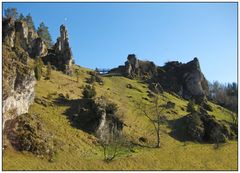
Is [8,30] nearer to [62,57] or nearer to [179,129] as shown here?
[62,57]

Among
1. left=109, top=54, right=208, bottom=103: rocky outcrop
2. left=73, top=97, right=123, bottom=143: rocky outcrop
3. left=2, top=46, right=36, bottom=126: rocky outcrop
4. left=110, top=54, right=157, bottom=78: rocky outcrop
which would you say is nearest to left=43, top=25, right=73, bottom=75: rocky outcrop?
left=109, top=54, right=208, bottom=103: rocky outcrop

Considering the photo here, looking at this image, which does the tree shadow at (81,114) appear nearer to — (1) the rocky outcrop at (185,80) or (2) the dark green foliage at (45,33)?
(1) the rocky outcrop at (185,80)

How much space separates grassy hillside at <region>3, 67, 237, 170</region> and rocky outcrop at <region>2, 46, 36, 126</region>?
15.3ft

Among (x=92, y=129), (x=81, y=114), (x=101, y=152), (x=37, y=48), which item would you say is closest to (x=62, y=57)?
(x=37, y=48)

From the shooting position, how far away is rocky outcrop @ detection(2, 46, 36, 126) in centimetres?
5475

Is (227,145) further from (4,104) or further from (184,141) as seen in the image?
(4,104)

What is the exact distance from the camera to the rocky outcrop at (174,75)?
143 meters

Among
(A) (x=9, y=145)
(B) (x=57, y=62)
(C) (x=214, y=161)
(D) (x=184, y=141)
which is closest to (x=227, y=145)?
(D) (x=184, y=141)

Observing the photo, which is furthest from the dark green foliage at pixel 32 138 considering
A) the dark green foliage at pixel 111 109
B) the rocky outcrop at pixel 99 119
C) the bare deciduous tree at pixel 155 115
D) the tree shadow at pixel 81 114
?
the bare deciduous tree at pixel 155 115

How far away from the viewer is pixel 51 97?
81875mm

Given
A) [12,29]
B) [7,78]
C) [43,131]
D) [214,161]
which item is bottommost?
[214,161]

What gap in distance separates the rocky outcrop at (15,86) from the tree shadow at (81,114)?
428 inches

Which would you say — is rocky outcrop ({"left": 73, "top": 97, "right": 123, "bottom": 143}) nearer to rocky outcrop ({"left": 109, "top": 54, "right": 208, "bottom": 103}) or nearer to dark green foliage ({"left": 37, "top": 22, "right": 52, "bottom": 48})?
rocky outcrop ({"left": 109, "top": 54, "right": 208, "bottom": 103})

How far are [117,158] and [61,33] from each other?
87.1m
